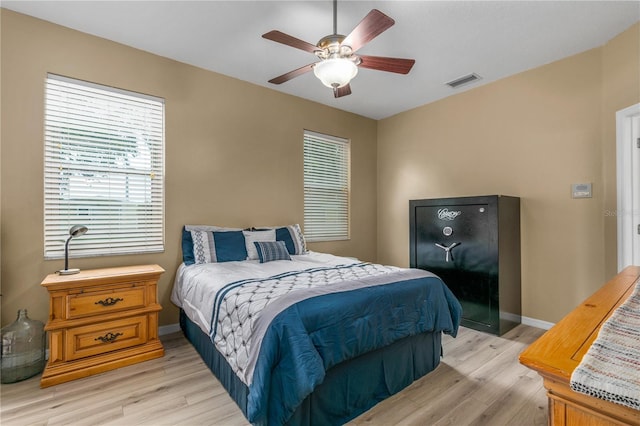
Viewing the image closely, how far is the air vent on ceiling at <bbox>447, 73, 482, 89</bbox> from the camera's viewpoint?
355cm

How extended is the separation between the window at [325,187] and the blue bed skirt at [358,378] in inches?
89.7

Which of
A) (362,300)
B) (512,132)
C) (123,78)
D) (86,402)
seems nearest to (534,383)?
(362,300)

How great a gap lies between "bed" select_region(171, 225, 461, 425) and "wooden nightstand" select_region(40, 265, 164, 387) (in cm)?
34

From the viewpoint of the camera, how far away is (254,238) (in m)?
3.42

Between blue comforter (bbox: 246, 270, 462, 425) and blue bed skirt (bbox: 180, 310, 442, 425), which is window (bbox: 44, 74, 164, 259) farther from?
blue comforter (bbox: 246, 270, 462, 425)

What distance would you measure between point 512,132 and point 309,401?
11.6 feet

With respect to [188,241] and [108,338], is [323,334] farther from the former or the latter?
[188,241]

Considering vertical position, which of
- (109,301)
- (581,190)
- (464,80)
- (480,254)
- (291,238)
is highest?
(464,80)

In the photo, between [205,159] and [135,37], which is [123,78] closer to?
[135,37]

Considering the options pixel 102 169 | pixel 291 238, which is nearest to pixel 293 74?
pixel 291 238

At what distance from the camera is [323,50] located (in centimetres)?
212

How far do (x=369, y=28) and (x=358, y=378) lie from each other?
85.2 inches

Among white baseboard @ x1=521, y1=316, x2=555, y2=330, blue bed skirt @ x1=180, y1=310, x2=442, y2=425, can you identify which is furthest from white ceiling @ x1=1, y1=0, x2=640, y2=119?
white baseboard @ x1=521, y1=316, x2=555, y2=330

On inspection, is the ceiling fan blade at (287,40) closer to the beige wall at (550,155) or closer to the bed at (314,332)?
the bed at (314,332)
